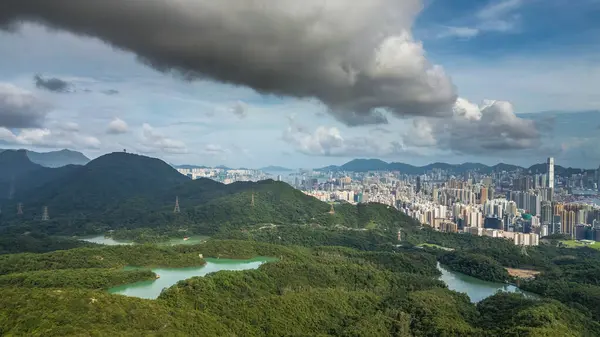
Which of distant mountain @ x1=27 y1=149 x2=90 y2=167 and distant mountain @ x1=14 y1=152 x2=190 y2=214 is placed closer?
distant mountain @ x1=14 y1=152 x2=190 y2=214

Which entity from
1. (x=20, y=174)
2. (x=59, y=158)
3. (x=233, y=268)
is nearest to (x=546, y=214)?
(x=233, y=268)

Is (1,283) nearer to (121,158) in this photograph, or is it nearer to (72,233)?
(72,233)

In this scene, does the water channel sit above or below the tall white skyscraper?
below

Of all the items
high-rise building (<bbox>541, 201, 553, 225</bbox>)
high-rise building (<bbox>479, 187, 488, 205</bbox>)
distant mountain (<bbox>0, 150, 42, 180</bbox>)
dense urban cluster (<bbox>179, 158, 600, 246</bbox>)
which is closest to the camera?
dense urban cluster (<bbox>179, 158, 600, 246</bbox>)

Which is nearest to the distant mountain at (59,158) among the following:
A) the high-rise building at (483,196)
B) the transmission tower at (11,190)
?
the transmission tower at (11,190)

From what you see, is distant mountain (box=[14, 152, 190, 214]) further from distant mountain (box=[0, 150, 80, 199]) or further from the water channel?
the water channel

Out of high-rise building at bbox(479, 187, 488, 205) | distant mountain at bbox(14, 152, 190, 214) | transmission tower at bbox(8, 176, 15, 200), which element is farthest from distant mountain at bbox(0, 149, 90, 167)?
high-rise building at bbox(479, 187, 488, 205)

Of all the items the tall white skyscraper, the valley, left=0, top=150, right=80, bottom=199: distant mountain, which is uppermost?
the tall white skyscraper

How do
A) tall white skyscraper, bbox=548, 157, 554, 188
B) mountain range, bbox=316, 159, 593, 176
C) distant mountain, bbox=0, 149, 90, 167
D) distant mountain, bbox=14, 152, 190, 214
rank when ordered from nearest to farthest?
distant mountain, bbox=14, 152, 190, 214 → tall white skyscraper, bbox=548, 157, 554, 188 → mountain range, bbox=316, 159, 593, 176 → distant mountain, bbox=0, 149, 90, 167

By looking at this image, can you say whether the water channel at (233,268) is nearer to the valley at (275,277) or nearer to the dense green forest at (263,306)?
the valley at (275,277)
